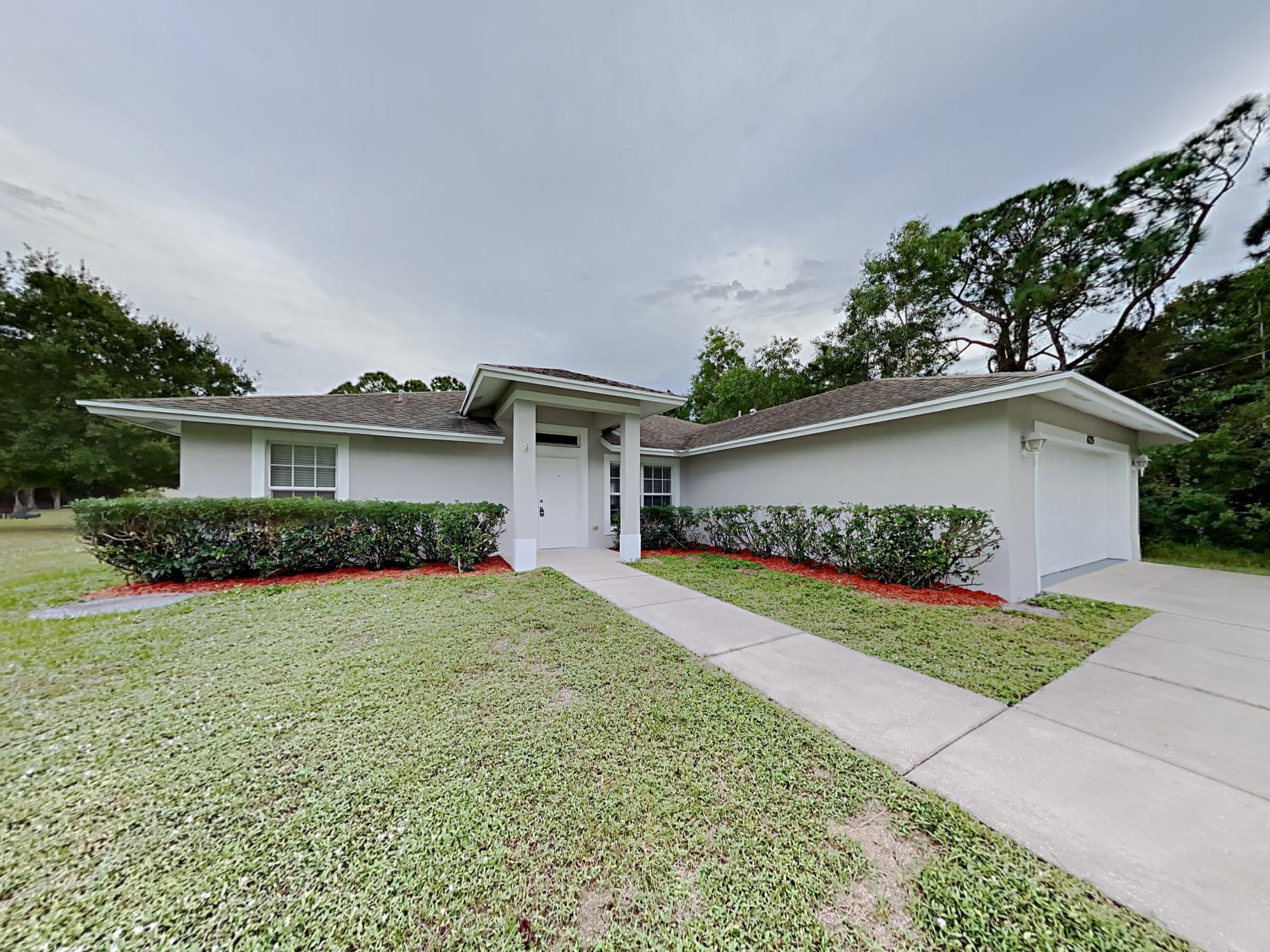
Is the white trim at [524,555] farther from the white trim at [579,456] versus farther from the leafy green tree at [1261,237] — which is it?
the leafy green tree at [1261,237]

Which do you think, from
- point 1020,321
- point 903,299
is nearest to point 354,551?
point 903,299

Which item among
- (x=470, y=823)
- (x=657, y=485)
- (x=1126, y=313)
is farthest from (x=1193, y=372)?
(x=470, y=823)

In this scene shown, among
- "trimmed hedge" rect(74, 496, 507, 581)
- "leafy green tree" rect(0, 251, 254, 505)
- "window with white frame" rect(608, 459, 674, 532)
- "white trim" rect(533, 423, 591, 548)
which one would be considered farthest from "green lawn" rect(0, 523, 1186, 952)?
"leafy green tree" rect(0, 251, 254, 505)

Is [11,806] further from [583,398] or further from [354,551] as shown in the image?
[583,398]

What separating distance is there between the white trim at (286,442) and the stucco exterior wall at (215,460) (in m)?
0.08

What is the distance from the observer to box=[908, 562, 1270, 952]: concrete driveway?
1.59 m

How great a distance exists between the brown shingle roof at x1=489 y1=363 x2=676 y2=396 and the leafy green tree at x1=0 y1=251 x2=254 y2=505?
19.3 m

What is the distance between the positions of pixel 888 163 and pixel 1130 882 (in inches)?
506

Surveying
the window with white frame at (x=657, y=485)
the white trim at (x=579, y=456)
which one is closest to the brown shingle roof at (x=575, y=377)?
the white trim at (x=579, y=456)

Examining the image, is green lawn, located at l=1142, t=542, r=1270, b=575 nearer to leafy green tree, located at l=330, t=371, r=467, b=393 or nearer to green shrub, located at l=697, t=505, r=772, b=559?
green shrub, located at l=697, t=505, r=772, b=559

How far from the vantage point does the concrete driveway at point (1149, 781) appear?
1586mm

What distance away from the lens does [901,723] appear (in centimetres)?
266

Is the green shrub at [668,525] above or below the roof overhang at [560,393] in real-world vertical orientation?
below

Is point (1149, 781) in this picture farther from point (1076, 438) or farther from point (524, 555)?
point (1076, 438)
